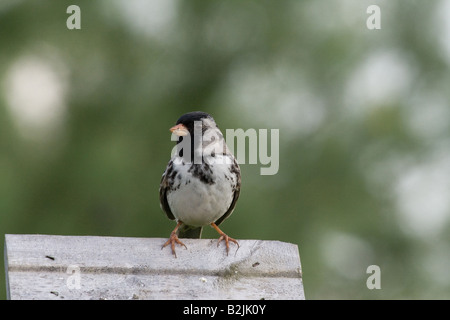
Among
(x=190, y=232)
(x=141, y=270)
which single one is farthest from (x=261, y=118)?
(x=141, y=270)

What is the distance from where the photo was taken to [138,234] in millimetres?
7723

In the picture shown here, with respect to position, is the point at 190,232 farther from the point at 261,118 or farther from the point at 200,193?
the point at 261,118

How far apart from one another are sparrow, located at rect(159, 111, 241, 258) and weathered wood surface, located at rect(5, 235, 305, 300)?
777mm

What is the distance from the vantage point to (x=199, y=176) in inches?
197

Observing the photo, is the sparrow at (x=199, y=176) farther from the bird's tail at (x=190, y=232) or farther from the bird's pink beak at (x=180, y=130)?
the bird's tail at (x=190, y=232)

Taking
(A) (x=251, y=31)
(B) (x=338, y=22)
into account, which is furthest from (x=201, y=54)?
(B) (x=338, y=22)

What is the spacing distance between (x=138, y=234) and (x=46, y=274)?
152 inches

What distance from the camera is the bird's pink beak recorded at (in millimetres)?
5020

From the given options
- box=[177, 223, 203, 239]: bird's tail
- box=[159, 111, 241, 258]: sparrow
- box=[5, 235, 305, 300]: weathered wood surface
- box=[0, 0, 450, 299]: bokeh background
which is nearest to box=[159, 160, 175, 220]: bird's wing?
box=[159, 111, 241, 258]: sparrow

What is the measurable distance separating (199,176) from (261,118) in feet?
9.78

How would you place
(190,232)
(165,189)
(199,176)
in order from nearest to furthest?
1. (199,176)
2. (165,189)
3. (190,232)

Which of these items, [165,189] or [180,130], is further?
[165,189]

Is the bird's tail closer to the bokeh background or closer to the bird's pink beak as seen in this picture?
the bird's pink beak

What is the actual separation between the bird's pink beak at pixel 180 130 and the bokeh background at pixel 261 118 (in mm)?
2570
